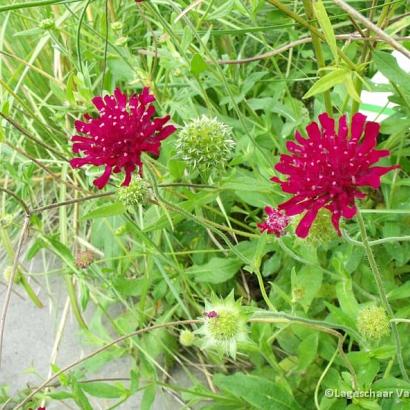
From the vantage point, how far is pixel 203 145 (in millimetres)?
916

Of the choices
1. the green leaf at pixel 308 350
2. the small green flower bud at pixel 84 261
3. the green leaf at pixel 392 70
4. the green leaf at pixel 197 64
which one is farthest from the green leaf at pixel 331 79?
the small green flower bud at pixel 84 261

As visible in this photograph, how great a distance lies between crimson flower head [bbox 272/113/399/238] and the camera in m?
0.73

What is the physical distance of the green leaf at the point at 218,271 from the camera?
129 cm

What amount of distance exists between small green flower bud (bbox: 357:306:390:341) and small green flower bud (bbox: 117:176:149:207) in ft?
1.28

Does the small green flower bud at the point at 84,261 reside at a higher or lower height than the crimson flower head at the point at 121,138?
lower

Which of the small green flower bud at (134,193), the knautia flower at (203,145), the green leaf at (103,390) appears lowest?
the green leaf at (103,390)

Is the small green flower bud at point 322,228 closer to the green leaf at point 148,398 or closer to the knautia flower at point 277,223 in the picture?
the knautia flower at point 277,223

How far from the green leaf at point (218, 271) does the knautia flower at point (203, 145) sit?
39 cm

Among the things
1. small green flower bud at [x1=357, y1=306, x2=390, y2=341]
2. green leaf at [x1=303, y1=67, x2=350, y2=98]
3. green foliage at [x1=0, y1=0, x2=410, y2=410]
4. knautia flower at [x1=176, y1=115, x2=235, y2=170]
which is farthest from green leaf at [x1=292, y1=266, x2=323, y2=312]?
green leaf at [x1=303, y1=67, x2=350, y2=98]

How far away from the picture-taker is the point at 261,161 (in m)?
1.21

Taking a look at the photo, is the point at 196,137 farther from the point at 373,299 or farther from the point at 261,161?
the point at 373,299

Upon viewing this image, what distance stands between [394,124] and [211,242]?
50 cm

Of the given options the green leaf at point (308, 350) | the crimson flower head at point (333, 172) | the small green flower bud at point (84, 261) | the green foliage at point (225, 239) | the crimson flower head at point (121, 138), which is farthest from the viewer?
the small green flower bud at point (84, 261)

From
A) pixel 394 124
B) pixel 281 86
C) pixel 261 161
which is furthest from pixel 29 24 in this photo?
pixel 394 124
